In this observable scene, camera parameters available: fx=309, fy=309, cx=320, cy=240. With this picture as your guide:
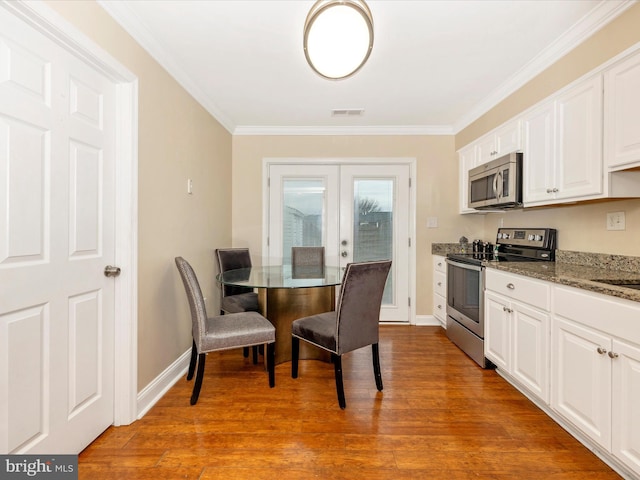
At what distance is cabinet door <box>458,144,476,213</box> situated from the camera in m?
3.21

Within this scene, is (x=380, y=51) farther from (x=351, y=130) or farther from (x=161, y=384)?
(x=161, y=384)

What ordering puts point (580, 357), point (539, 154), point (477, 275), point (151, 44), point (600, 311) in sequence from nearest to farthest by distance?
point (600, 311), point (580, 357), point (151, 44), point (539, 154), point (477, 275)

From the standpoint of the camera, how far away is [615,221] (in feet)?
6.34

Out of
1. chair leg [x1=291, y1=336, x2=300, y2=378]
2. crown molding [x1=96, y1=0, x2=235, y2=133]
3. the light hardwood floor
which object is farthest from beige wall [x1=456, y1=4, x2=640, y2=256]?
crown molding [x1=96, y1=0, x2=235, y2=133]

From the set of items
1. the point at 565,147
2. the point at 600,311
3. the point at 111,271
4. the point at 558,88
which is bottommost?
the point at 600,311

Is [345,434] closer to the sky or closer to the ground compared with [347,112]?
closer to the ground

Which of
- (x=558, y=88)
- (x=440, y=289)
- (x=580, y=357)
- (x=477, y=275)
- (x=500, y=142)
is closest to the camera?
(x=580, y=357)

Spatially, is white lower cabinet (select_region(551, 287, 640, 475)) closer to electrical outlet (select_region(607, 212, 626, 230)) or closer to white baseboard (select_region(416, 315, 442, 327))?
electrical outlet (select_region(607, 212, 626, 230))

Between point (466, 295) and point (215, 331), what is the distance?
214cm

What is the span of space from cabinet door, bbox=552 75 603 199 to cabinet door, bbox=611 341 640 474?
0.93 m

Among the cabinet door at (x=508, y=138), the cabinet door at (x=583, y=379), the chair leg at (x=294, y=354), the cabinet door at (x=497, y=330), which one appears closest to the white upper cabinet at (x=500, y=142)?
the cabinet door at (x=508, y=138)

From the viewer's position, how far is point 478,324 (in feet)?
8.35

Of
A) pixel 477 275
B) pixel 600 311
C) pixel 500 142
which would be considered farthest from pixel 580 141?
pixel 477 275

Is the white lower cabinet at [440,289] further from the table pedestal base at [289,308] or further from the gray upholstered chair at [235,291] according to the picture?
the gray upholstered chair at [235,291]
